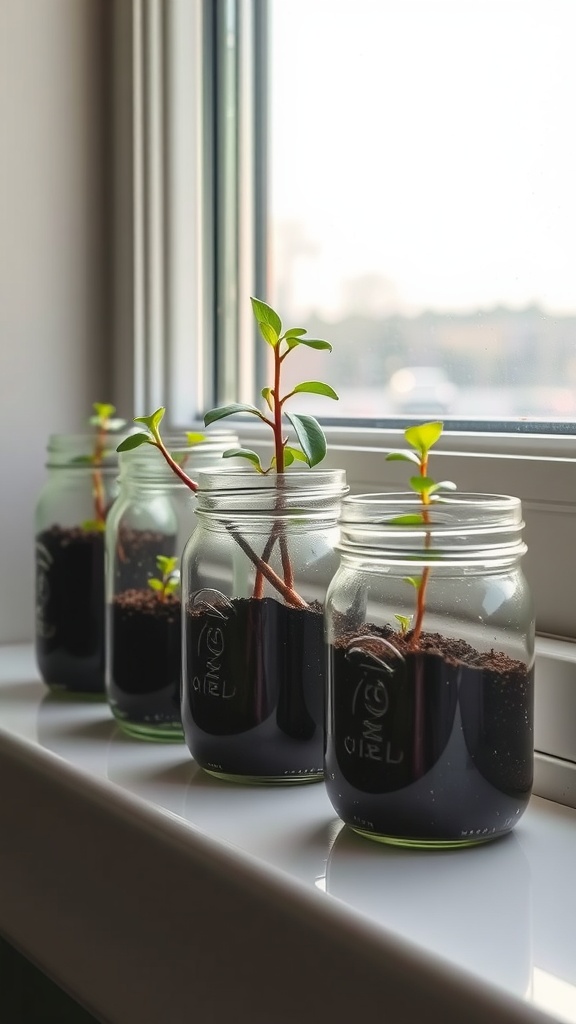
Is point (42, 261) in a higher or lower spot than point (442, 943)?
higher

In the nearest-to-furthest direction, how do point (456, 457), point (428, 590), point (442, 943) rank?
point (442, 943)
point (428, 590)
point (456, 457)

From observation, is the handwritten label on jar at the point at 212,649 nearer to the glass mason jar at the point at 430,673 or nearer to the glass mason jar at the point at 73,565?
the glass mason jar at the point at 430,673

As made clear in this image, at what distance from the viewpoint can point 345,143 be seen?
3.38ft

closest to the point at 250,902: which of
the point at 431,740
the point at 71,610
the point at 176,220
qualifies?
the point at 431,740

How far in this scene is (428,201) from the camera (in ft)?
3.04

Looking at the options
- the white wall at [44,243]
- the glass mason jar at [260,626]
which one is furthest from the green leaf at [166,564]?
the white wall at [44,243]

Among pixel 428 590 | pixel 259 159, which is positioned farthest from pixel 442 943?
pixel 259 159

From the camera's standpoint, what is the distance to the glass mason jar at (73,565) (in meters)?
0.97

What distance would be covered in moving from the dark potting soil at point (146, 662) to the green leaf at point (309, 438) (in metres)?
0.20

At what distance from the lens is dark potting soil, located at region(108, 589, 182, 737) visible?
83 centimetres

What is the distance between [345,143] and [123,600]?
457 millimetres

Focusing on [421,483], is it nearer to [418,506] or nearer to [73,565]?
[418,506]

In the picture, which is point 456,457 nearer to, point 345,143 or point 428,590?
point 428,590

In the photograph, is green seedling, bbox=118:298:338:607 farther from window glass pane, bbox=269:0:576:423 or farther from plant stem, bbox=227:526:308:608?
window glass pane, bbox=269:0:576:423
